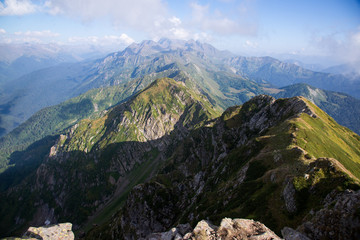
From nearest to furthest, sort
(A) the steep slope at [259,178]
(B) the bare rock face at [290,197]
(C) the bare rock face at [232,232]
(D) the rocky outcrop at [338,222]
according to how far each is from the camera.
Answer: (D) the rocky outcrop at [338,222] < (C) the bare rock face at [232,232] < (B) the bare rock face at [290,197] < (A) the steep slope at [259,178]

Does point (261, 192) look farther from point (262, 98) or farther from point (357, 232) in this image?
point (262, 98)

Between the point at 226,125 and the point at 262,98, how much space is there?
41653 mm

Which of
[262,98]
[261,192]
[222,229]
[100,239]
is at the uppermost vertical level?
[262,98]

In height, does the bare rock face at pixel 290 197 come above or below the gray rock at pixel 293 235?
below

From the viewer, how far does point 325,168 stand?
145ft

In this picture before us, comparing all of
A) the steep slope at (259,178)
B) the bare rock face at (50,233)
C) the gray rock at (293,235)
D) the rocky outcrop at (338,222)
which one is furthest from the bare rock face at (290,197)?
the bare rock face at (50,233)

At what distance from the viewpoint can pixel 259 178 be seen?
60.6 m

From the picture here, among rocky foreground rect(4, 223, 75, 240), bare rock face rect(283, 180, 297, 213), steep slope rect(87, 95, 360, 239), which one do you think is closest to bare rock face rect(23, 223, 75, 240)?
rocky foreground rect(4, 223, 75, 240)

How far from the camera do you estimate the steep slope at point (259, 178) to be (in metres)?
42.0

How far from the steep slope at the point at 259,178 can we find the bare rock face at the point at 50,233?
41.9 meters

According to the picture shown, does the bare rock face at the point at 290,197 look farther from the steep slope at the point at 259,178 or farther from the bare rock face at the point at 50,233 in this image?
the bare rock face at the point at 50,233

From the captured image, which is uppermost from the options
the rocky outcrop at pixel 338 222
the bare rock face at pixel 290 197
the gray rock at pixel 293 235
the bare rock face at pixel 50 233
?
the rocky outcrop at pixel 338 222

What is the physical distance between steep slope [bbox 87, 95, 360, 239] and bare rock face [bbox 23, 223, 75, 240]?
4191 cm

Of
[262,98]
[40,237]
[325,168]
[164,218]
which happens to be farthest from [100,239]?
[262,98]
